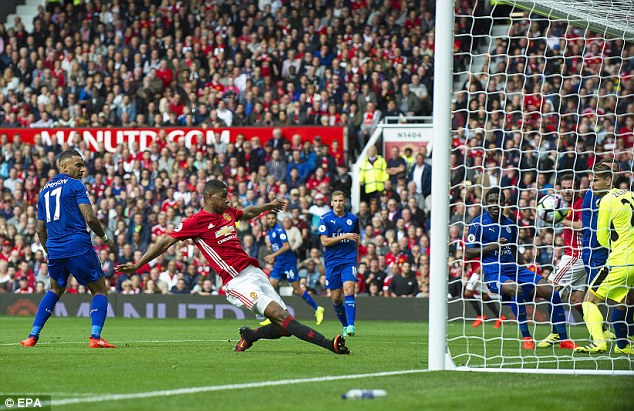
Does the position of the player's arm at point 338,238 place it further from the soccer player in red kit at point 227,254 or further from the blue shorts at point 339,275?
the soccer player in red kit at point 227,254

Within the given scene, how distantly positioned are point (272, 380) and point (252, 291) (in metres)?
2.37

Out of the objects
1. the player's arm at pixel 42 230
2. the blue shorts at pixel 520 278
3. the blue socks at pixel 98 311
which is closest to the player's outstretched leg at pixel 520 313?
the blue shorts at pixel 520 278

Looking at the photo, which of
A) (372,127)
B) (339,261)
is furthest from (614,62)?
(339,261)

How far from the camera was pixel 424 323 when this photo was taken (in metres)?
20.0

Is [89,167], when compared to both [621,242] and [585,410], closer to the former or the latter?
[621,242]

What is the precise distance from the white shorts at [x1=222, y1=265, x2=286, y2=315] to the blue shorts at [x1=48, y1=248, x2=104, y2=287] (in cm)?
190

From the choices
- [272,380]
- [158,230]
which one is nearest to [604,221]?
[272,380]

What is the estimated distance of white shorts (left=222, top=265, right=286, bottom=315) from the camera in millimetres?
10016

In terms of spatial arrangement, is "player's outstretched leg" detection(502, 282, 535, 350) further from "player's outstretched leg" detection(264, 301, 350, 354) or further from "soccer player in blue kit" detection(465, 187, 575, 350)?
"player's outstretched leg" detection(264, 301, 350, 354)

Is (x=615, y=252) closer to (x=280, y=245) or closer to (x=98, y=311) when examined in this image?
(x=98, y=311)

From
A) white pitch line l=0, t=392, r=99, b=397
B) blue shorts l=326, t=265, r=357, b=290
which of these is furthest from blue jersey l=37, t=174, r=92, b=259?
blue shorts l=326, t=265, r=357, b=290

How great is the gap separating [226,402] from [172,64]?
828 inches

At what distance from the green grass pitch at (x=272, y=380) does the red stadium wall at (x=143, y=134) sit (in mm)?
11023

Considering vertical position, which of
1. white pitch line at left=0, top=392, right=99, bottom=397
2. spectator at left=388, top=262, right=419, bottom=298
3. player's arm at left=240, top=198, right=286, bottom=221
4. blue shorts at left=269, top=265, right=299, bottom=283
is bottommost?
spectator at left=388, top=262, right=419, bottom=298
